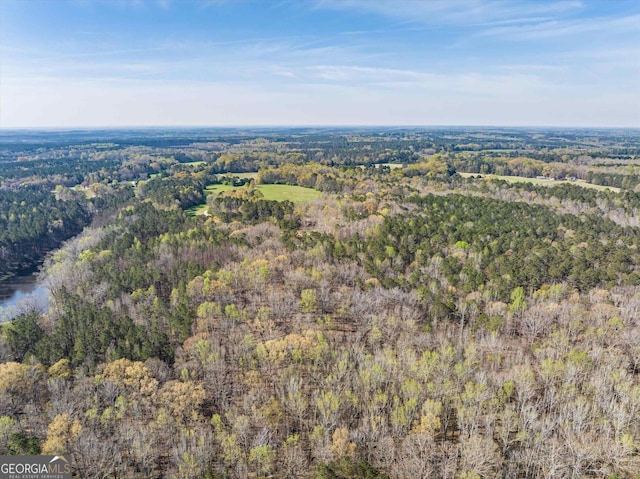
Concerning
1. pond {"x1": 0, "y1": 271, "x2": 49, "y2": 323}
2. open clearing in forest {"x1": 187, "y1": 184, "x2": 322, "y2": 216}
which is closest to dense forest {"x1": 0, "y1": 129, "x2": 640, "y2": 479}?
pond {"x1": 0, "y1": 271, "x2": 49, "y2": 323}

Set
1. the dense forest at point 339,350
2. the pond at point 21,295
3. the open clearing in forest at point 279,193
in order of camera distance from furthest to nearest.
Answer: the open clearing in forest at point 279,193 → the pond at point 21,295 → the dense forest at point 339,350

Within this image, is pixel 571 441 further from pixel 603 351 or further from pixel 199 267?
pixel 199 267

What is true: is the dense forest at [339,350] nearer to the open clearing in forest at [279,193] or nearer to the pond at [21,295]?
the pond at [21,295]

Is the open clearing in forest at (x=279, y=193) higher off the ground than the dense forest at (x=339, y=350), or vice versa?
the open clearing in forest at (x=279, y=193)

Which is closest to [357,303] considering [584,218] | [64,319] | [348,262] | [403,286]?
[403,286]

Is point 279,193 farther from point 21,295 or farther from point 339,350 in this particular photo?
point 339,350

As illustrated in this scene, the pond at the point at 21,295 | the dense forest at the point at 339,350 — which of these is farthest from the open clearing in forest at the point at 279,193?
the pond at the point at 21,295
